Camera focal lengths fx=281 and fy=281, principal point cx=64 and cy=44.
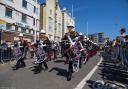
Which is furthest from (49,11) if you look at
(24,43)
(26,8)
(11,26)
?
(24,43)

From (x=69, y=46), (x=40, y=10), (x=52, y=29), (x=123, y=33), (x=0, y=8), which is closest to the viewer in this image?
(x=69, y=46)

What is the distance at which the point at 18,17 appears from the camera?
1914 inches

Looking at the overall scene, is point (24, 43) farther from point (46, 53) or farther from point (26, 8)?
point (26, 8)

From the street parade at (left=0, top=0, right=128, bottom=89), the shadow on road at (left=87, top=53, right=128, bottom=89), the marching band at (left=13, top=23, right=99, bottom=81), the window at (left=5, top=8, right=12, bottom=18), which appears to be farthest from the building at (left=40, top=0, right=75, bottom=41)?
the shadow on road at (left=87, top=53, right=128, bottom=89)

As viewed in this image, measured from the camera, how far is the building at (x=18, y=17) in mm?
42812

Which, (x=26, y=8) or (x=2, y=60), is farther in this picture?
(x=26, y=8)

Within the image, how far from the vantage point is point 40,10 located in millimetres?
63938

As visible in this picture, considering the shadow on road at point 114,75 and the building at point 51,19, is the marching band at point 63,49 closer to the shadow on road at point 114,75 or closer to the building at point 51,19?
the shadow on road at point 114,75

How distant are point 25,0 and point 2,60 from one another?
34.0m

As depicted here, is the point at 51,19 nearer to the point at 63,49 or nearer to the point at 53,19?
the point at 53,19

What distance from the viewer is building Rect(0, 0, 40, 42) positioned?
1686 inches

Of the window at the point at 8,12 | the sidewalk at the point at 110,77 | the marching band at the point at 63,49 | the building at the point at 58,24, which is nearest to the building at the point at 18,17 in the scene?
the window at the point at 8,12

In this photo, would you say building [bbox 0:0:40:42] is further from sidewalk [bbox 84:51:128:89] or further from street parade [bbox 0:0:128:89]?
sidewalk [bbox 84:51:128:89]

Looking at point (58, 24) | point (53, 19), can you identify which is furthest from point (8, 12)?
point (58, 24)
